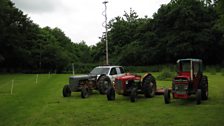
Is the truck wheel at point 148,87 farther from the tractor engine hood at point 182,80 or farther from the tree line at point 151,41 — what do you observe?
the tree line at point 151,41

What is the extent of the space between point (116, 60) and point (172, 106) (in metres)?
61.3

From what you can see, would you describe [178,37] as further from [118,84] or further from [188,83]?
[188,83]

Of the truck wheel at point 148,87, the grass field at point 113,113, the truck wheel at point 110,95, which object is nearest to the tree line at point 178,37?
the truck wheel at point 148,87

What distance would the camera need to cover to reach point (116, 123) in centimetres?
1304

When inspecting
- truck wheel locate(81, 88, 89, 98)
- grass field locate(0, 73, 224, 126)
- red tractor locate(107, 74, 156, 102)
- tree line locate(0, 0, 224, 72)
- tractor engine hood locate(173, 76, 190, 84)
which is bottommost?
grass field locate(0, 73, 224, 126)

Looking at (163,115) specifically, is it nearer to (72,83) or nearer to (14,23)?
(72,83)

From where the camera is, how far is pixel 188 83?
17844mm

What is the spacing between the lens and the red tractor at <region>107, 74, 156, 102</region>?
20.3 m

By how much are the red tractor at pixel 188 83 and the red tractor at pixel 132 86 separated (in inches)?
82.5

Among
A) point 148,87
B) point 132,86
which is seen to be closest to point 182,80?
point 148,87

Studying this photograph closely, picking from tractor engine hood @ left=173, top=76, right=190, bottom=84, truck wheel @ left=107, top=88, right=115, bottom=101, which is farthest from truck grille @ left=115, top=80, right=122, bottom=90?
tractor engine hood @ left=173, top=76, right=190, bottom=84

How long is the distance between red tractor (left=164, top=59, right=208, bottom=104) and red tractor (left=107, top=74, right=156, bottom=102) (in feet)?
6.87

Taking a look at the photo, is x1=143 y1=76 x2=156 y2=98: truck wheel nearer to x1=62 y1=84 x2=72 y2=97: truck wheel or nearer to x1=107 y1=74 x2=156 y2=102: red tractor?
x1=107 y1=74 x2=156 y2=102: red tractor

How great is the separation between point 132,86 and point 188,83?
376cm
